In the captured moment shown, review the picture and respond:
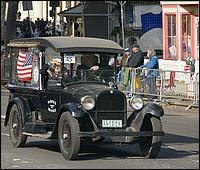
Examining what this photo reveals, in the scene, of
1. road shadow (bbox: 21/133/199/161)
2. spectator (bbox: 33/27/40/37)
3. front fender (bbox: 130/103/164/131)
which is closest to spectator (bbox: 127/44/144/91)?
road shadow (bbox: 21/133/199/161)

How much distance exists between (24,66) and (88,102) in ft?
7.59

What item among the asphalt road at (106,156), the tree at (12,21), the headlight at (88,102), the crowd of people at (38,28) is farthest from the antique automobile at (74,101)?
the crowd of people at (38,28)

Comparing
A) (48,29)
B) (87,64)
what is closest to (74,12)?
(48,29)

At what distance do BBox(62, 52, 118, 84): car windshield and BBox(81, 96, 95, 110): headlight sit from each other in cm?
87

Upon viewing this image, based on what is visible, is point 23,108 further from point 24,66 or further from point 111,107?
point 111,107

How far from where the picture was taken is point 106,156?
11.7 meters

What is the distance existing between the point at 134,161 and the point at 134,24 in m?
26.6

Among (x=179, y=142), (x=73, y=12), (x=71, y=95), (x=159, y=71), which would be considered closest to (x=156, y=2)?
(x=73, y=12)

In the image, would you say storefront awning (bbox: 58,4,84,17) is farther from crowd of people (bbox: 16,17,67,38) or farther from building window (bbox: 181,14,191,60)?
building window (bbox: 181,14,191,60)

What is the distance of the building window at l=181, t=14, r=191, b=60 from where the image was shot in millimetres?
27344

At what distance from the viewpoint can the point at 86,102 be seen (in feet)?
36.2

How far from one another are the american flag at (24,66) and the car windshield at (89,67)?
39.0 inches

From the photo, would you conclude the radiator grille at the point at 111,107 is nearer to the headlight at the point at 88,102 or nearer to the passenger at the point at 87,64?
the headlight at the point at 88,102

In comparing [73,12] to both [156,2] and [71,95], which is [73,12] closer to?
[156,2]
